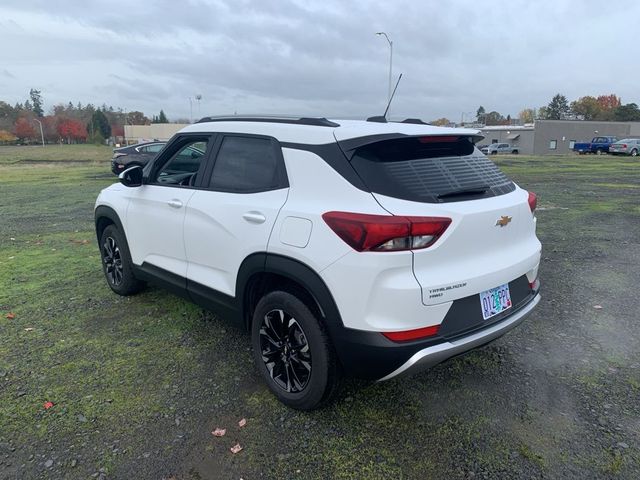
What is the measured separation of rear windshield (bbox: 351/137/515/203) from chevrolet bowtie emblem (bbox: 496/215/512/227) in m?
0.17

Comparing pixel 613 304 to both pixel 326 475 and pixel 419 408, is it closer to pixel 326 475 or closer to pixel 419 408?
pixel 419 408

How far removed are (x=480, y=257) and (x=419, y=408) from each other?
1071 millimetres

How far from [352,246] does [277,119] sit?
1.24 m

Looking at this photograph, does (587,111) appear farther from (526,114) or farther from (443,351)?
(443,351)

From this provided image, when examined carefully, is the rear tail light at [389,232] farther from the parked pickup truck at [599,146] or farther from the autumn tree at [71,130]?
the autumn tree at [71,130]

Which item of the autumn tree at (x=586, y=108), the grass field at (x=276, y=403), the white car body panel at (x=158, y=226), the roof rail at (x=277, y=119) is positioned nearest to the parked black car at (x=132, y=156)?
the grass field at (x=276, y=403)

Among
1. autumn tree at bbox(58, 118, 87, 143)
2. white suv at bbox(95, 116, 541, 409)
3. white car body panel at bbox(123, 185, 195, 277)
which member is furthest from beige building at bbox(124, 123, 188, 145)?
white suv at bbox(95, 116, 541, 409)

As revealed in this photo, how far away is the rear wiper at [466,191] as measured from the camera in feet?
9.02

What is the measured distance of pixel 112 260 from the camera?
5.12 metres

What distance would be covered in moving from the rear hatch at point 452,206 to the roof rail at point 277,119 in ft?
1.10

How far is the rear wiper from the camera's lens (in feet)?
9.02

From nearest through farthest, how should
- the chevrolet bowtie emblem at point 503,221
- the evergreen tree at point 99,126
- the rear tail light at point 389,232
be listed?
the rear tail light at point 389,232
the chevrolet bowtie emblem at point 503,221
the evergreen tree at point 99,126

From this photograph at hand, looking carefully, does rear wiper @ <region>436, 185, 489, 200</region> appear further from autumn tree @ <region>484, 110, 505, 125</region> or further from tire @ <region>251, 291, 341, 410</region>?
autumn tree @ <region>484, 110, 505, 125</region>

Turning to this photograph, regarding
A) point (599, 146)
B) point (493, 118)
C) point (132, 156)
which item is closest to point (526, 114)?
point (493, 118)
